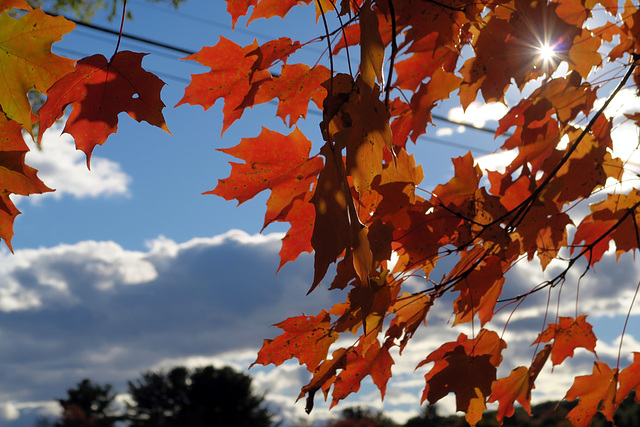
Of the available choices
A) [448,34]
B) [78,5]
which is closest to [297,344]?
[448,34]

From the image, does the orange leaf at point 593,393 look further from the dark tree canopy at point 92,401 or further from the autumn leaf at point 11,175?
the dark tree canopy at point 92,401

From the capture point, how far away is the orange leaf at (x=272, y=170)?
1047 mm

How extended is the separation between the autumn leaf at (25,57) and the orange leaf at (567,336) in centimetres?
135

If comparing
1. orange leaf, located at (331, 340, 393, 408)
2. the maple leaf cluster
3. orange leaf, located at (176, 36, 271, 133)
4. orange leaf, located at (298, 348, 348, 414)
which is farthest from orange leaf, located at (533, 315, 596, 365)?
orange leaf, located at (176, 36, 271, 133)

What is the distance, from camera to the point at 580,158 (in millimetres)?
1344

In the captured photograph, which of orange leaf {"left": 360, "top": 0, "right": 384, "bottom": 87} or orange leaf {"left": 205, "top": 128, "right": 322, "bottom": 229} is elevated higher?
orange leaf {"left": 205, "top": 128, "right": 322, "bottom": 229}

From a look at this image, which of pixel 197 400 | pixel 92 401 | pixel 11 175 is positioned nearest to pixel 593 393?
pixel 11 175

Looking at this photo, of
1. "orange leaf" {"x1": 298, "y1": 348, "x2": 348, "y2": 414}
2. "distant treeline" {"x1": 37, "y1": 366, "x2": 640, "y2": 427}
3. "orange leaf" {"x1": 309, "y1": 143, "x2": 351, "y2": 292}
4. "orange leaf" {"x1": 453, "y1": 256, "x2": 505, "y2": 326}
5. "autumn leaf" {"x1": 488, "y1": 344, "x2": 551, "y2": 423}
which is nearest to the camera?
"orange leaf" {"x1": 309, "y1": 143, "x2": 351, "y2": 292}

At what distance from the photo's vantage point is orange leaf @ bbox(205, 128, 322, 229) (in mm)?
1047

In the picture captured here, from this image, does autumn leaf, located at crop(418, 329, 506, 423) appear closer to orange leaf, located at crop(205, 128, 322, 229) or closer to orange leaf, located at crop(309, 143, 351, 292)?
orange leaf, located at crop(205, 128, 322, 229)

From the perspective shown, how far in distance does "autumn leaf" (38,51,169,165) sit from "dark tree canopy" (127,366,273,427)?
66.2 ft

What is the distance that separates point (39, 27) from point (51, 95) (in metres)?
0.10

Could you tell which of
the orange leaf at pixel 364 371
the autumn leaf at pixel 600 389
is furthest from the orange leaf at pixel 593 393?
the orange leaf at pixel 364 371

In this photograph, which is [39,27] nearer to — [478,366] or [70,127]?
[70,127]
